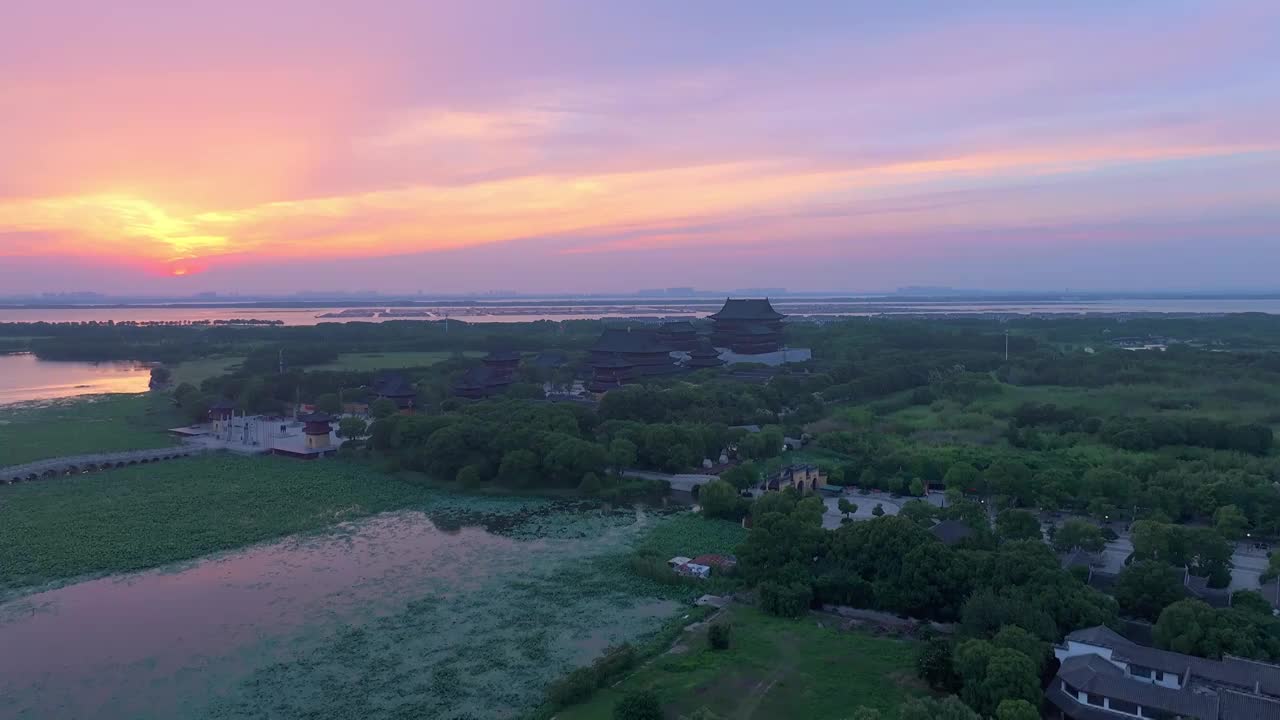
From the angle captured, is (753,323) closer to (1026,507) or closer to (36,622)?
(1026,507)

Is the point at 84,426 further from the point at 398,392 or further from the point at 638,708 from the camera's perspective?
the point at 638,708

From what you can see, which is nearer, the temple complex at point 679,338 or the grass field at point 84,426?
the grass field at point 84,426

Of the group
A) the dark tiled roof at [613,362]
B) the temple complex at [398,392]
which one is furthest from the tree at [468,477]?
the dark tiled roof at [613,362]

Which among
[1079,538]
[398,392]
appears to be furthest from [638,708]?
[398,392]

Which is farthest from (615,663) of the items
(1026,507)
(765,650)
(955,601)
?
(1026,507)

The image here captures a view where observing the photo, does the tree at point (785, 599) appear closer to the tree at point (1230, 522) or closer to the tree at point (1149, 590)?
the tree at point (1149, 590)

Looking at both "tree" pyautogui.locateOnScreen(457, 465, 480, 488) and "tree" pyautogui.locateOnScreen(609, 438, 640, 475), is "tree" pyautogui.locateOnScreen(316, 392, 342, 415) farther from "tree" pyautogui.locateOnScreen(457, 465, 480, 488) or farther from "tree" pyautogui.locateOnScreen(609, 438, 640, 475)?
"tree" pyautogui.locateOnScreen(609, 438, 640, 475)

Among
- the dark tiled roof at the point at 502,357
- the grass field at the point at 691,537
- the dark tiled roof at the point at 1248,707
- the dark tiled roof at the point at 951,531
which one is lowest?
the grass field at the point at 691,537
